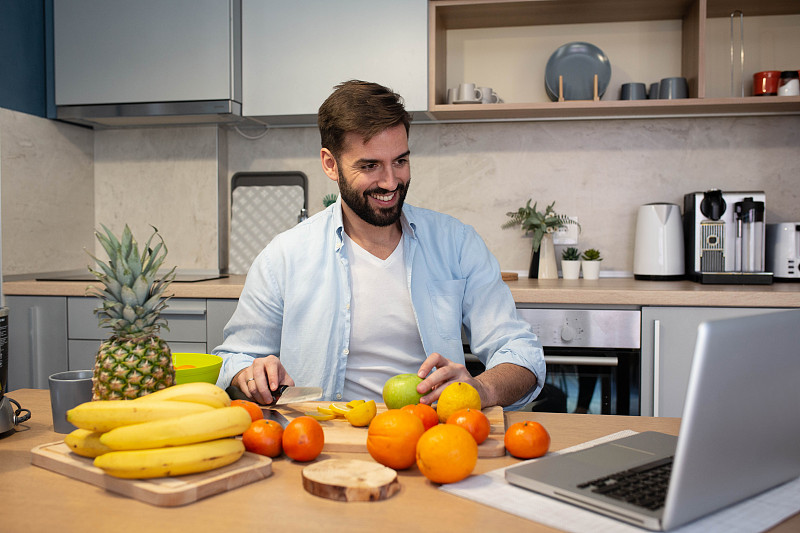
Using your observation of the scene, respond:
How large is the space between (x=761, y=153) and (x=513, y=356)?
2073 millimetres

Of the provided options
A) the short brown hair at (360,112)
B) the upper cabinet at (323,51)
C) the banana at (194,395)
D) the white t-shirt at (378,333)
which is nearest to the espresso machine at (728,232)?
the upper cabinet at (323,51)

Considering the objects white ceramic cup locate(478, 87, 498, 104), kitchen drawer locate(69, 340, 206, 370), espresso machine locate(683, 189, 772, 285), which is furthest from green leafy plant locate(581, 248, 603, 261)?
kitchen drawer locate(69, 340, 206, 370)

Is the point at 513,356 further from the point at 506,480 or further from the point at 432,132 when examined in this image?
the point at 432,132

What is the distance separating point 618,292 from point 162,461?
1.89 metres

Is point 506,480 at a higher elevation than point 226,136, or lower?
lower

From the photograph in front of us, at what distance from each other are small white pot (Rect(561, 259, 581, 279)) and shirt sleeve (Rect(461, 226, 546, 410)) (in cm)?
120

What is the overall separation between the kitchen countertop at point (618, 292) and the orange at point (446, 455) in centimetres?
160

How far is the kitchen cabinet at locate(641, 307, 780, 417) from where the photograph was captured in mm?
2361

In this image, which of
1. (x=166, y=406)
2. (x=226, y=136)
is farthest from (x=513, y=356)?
(x=226, y=136)

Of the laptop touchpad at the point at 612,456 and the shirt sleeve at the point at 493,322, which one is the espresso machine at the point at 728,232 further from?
the laptop touchpad at the point at 612,456

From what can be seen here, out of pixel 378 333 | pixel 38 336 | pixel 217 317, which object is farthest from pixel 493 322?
pixel 38 336

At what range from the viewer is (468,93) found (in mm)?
2855

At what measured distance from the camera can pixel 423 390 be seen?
1.19 meters

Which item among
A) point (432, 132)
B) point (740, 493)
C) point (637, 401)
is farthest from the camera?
point (432, 132)
